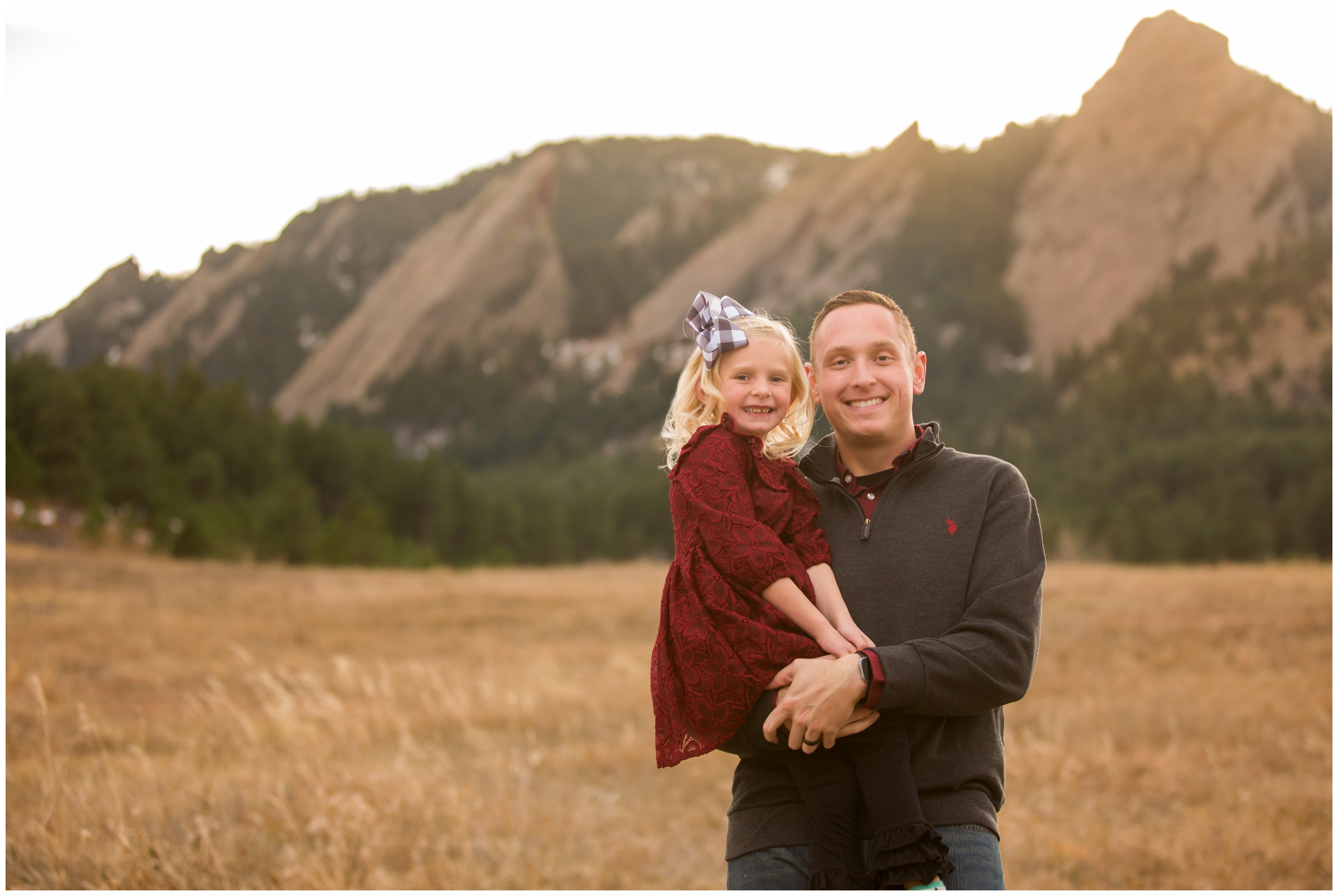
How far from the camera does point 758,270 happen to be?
127812 mm

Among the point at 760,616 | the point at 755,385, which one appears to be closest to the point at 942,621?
the point at 760,616

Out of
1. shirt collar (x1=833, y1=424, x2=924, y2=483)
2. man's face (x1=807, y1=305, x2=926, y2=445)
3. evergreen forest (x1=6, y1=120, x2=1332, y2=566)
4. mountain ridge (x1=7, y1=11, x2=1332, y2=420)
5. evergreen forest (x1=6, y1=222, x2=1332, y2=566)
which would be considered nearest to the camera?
man's face (x1=807, y1=305, x2=926, y2=445)

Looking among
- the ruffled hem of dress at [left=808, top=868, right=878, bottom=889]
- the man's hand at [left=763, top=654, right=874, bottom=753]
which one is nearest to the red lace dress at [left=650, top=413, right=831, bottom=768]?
the man's hand at [left=763, top=654, right=874, bottom=753]

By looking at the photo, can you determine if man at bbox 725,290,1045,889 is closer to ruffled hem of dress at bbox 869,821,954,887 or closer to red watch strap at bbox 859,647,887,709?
red watch strap at bbox 859,647,887,709

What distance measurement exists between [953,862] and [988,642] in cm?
62

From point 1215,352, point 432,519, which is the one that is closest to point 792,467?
point 432,519

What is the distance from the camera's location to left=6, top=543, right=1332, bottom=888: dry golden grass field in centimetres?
639

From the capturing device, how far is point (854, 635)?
268 centimetres

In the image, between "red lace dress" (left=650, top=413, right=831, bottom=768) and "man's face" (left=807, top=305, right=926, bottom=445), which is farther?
"man's face" (left=807, top=305, right=926, bottom=445)

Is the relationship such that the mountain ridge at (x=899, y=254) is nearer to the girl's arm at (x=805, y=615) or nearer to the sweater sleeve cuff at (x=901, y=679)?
the girl's arm at (x=805, y=615)

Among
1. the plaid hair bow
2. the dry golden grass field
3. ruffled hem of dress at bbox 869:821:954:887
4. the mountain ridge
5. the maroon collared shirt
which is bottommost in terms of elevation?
the dry golden grass field

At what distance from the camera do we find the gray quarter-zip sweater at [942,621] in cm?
253

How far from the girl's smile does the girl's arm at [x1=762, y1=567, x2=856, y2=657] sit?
56 cm

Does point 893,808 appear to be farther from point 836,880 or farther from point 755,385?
point 755,385
